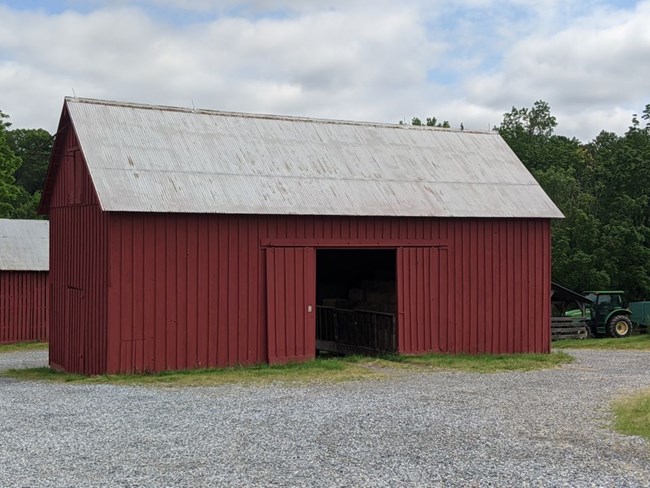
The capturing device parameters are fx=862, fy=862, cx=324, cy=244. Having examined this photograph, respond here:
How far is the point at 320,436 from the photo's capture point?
10.6 meters

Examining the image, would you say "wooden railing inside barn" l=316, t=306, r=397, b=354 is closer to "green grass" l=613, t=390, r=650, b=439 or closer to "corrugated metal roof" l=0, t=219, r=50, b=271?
"green grass" l=613, t=390, r=650, b=439

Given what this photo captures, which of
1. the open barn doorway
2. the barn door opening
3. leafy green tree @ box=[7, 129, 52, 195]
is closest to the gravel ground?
the barn door opening

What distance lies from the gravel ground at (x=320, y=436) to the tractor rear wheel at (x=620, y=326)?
1627 cm

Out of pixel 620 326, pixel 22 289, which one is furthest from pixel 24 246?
pixel 620 326

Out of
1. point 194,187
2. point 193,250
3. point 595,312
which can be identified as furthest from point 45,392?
point 595,312

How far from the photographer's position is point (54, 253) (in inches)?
826

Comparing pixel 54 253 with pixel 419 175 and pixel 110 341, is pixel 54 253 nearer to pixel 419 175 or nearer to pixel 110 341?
pixel 110 341

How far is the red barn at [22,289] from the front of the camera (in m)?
32.3

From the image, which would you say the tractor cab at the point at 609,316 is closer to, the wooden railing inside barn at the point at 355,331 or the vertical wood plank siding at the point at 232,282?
the vertical wood plank siding at the point at 232,282

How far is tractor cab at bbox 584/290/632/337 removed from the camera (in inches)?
1239

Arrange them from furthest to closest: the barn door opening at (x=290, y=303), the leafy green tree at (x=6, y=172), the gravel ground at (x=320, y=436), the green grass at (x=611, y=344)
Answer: the leafy green tree at (x=6, y=172) → the green grass at (x=611, y=344) → the barn door opening at (x=290, y=303) → the gravel ground at (x=320, y=436)

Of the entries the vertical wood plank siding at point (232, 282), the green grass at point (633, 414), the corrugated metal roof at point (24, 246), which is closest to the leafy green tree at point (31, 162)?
the corrugated metal roof at point (24, 246)

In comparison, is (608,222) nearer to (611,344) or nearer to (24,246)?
(611,344)

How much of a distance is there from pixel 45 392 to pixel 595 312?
22.5 metres
